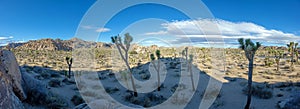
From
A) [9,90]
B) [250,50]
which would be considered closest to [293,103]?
[250,50]

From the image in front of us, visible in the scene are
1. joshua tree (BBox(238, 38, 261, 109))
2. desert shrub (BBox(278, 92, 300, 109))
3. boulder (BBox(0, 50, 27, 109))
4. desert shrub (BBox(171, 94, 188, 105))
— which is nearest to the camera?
boulder (BBox(0, 50, 27, 109))

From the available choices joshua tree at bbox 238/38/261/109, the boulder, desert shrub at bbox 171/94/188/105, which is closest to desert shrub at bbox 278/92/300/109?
joshua tree at bbox 238/38/261/109

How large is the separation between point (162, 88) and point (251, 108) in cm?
768

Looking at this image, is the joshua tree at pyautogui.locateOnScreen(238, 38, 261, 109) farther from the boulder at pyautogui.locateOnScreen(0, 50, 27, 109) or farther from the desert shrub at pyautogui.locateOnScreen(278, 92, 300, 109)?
the boulder at pyautogui.locateOnScreen(0, 50, 27, 109)

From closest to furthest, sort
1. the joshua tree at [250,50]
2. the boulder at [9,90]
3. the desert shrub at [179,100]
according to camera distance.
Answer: the boulder at [9,90]
the joshua tree at [250,50]
the desert shrub at [179,100]

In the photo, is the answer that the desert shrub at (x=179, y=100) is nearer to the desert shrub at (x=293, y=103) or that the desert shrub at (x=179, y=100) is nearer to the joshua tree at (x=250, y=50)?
the joshua tree at (x=250, y=50)

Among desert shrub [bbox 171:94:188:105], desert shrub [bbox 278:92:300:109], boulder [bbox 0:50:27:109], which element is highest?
boulder [bbox 0:50:27:109]

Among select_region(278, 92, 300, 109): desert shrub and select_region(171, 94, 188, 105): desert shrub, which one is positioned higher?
select_region(278, 92, 300, 109): desert shrub

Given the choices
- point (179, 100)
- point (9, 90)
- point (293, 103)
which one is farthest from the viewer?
point (179, 100)

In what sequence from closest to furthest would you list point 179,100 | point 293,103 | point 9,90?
point 9,90
point 293,103
point 179,100

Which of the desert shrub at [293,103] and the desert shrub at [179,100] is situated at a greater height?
the desert shrub at [293,103]

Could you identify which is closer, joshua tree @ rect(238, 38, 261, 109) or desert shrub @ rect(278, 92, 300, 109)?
desert shrub @ rect(278, 92, 300, 109)

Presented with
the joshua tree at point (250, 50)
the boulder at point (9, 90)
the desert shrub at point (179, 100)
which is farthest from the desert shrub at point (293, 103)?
the boulder at point (9, 90)

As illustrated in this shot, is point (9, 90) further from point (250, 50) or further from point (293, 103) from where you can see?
point (293, 103)
